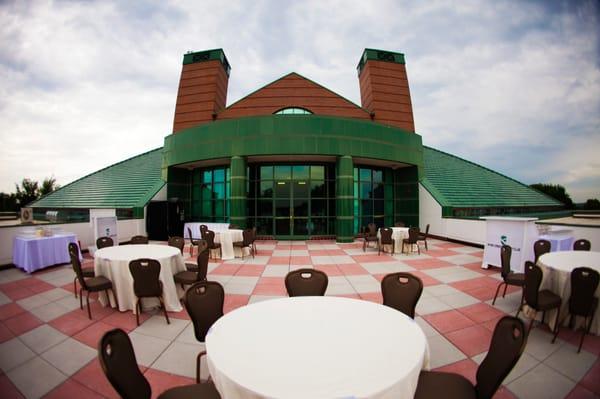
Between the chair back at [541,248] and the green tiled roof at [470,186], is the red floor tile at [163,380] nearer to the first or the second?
the chair back at [541,248]

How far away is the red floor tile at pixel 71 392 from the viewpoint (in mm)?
2604

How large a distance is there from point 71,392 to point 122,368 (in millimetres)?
1812

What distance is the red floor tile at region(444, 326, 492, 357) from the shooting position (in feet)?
10.9

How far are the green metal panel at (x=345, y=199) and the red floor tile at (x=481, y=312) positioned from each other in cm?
719

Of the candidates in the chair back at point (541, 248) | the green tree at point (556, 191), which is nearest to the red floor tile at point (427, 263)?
the chair back at point (541, 248)

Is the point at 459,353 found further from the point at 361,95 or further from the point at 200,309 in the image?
the point at 361,95

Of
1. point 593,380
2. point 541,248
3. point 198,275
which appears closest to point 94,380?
point 198,275

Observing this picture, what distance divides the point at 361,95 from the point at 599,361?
19034mm

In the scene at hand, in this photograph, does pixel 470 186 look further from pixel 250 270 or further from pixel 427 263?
pixel 250 270

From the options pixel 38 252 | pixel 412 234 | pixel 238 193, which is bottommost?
pixel 38 252

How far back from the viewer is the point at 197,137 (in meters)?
12.8

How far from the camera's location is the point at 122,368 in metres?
1.75

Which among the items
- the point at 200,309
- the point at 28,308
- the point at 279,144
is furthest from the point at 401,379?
the point at 279,144

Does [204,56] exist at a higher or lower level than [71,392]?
higher
